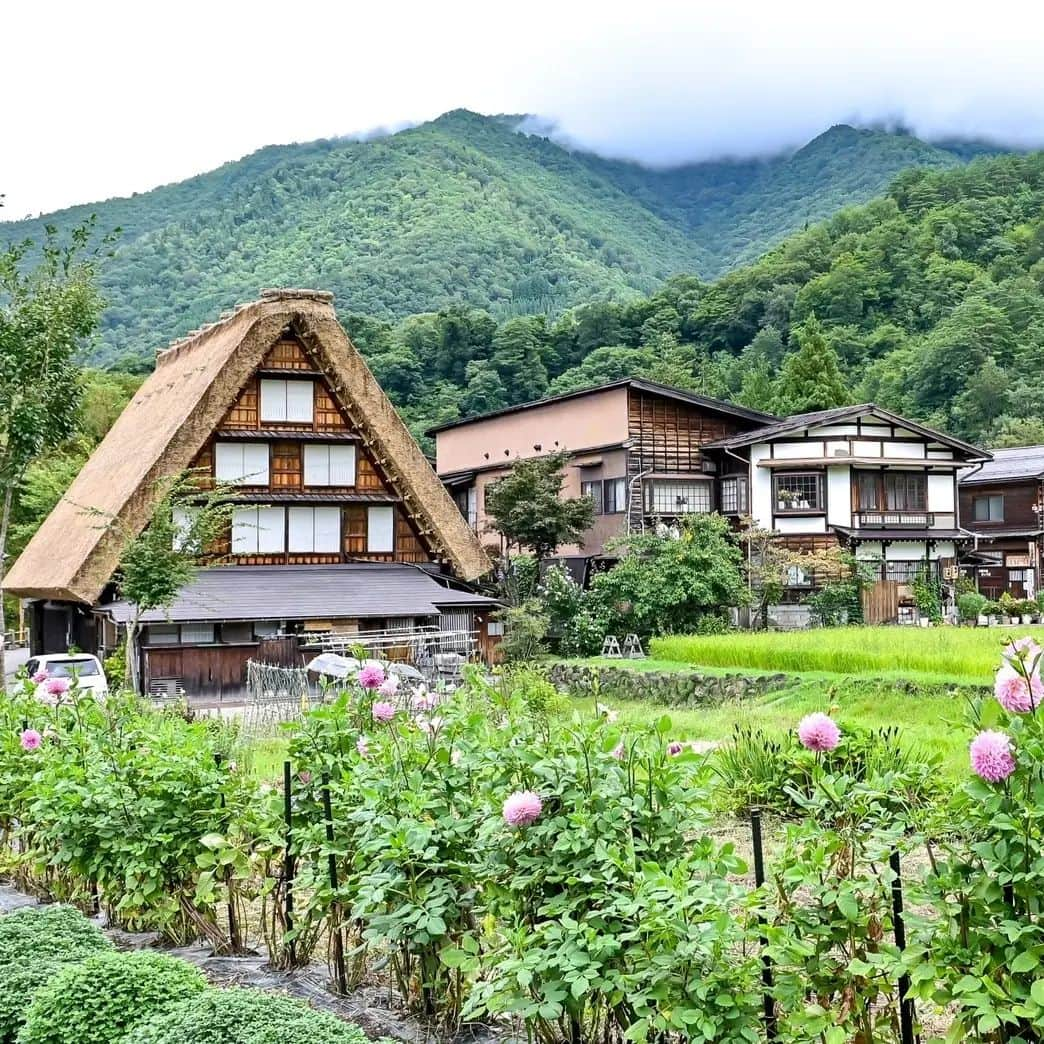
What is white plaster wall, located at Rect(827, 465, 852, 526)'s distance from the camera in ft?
105

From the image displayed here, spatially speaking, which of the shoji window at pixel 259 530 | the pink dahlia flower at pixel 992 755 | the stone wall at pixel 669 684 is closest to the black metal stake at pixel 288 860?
the pink dahlia flower at pixel 992 755

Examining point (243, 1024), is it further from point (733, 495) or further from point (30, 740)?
point (733, 495)

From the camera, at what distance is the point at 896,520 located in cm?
3241

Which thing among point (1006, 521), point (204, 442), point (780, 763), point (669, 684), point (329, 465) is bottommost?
point (669, 684)

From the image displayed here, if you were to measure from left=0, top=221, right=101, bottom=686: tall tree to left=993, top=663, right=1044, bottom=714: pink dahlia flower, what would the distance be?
1304cm

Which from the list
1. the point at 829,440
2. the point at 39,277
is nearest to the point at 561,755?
the point at 39,277

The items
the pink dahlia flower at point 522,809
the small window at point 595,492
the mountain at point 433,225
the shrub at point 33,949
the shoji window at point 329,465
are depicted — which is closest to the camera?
the pink dahlia flower at point 522,809

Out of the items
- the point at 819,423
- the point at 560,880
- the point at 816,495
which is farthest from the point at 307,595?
the point at 560,880

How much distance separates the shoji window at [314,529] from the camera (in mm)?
25859

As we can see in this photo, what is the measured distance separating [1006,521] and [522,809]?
37.5 metres

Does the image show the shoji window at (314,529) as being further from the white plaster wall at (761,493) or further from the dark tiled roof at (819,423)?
the white plaster wall at (761,493)

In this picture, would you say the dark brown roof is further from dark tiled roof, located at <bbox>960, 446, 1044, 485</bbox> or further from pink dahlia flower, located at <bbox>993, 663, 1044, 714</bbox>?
pink dahlia flower, located at <bbox>993, 663, 1044, 714</bbox>

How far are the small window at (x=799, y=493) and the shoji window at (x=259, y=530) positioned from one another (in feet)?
44.9

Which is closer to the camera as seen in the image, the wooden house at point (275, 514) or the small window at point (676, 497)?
the wooden house at point (275, 514)
